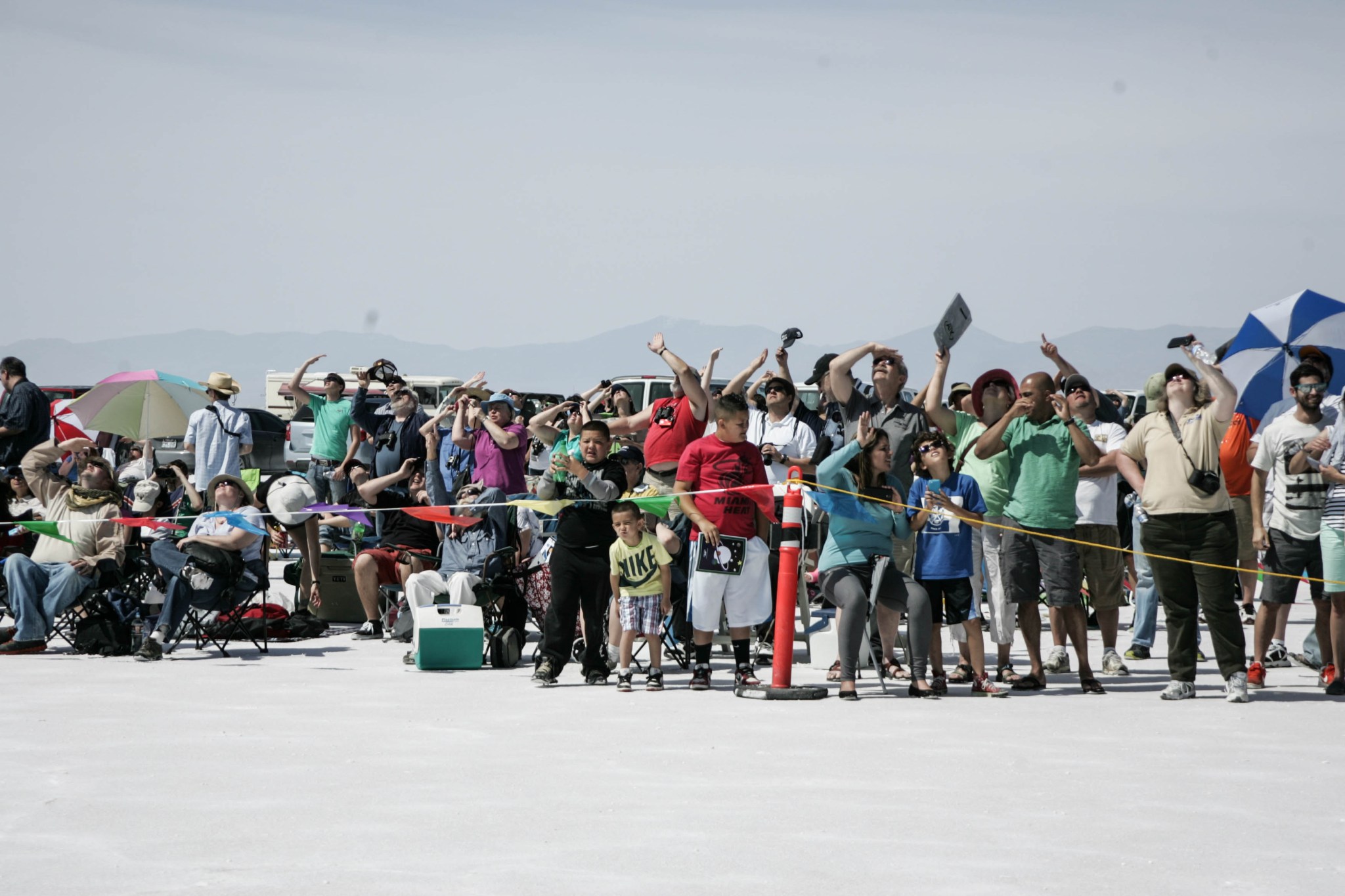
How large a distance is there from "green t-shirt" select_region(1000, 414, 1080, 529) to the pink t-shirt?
4.66m

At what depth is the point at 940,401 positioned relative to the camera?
10594 mm

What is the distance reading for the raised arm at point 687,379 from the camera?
35.6 ft

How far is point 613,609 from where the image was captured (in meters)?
10.8

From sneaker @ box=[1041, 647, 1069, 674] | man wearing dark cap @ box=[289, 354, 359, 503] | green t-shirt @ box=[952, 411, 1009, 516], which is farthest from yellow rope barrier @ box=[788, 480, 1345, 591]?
man wearing dark cap @ box=[289, 354, 359, 503]

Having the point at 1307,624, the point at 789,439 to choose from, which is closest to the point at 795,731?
the point at 789,439

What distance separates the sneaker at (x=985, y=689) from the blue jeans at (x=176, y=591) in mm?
5827

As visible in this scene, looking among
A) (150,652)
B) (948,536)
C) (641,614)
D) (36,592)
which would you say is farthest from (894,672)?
(36,592)

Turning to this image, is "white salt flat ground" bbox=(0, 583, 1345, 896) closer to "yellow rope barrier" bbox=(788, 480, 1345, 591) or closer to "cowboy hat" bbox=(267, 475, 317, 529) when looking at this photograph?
"yellow rope barrier" bbox=(788, 480, 1345, 591)

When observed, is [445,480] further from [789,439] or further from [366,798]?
[366,798]

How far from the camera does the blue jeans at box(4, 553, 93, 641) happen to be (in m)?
11.9

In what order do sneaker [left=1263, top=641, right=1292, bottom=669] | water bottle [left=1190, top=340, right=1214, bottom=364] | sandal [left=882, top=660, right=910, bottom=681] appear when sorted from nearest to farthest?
water bottle [left=1190, top=340, right=1214, bottom=364] → sandal [left=882, top=660, right=910, bottom=681] → sneaker [left=1263, top=641, right=1292, bottom=669]

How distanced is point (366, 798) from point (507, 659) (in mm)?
4908

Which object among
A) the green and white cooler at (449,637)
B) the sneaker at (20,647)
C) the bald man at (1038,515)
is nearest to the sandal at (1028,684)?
the bald man at (1038,515)

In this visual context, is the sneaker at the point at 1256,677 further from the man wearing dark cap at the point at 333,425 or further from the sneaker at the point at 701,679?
the man wearing dark cap at the point at 333,425
